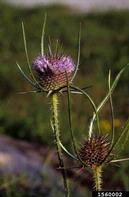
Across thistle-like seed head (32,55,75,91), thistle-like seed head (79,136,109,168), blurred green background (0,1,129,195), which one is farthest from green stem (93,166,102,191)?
blurred green background (0,1,129,195)

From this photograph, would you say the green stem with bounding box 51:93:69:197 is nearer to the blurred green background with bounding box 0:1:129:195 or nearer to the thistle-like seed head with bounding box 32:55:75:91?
the thistle-like seed head with bounding box 32:55:75:91

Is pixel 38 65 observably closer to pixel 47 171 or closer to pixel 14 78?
pixel 47 171

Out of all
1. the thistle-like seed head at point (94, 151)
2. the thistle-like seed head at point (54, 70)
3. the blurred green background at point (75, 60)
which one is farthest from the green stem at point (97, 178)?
the blurred green background at point (75, 60)

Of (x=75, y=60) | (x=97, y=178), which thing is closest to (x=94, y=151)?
(x=97, y=178)

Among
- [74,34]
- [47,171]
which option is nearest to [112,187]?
[47,171]
